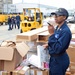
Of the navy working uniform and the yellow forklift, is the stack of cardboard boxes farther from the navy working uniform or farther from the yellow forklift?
the yellow forklift

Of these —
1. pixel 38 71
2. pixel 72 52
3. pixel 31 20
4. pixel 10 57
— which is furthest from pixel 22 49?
pixel 31 20

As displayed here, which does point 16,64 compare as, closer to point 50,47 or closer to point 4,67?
point 4,67

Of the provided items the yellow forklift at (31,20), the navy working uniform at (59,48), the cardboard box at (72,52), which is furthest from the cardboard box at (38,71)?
the yellow forklift at (31,20)

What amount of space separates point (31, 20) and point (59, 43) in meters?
11.4

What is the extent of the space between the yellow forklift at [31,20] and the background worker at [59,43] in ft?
33.5

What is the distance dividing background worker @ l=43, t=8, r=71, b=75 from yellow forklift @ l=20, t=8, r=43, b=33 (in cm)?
1021

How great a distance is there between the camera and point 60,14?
3096 mm

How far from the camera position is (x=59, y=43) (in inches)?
119

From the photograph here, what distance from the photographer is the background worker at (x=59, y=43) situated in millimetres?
3035

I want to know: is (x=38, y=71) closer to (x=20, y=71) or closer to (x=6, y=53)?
(x=20, y=71)

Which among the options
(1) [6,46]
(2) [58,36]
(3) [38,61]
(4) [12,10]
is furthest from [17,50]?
(4) [12,10]

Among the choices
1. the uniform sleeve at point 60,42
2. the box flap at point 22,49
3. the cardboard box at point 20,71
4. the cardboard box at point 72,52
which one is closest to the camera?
the uniform sleeve at point 60,42

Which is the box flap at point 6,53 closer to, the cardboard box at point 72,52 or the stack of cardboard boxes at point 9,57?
the stack of cardboard boxes at point 9,57

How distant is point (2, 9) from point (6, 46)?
38660mm
